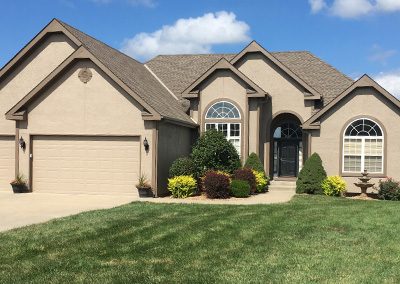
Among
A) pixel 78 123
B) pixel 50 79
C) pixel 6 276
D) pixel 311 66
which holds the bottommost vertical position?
pixel 6 276

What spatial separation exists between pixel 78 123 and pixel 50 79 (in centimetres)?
211

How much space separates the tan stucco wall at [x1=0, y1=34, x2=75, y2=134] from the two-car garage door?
11.6 ft

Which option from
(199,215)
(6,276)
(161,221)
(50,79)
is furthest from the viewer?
(50,79)

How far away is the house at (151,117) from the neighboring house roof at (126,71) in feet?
0.25

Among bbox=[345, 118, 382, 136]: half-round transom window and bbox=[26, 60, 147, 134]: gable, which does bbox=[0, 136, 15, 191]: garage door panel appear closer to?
bbox=[26, 60, 147, 134]: gable

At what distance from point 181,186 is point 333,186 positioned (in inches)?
252

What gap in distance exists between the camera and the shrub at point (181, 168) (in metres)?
19.1

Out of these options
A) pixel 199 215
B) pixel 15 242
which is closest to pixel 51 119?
pixel 199 215

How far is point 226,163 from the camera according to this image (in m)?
20.9

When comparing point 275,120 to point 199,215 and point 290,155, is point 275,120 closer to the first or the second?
point 290,155

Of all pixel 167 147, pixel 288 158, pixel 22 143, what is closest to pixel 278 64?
pixel 288 158

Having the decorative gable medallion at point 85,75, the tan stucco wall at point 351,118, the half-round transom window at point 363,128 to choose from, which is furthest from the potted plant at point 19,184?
the half-round transom window at point 363,128

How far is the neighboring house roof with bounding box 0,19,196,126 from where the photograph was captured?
19.3 metres

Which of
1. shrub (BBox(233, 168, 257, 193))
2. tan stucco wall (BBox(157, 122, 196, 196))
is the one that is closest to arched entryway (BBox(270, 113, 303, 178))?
tan stucco wall (BBox(157, 122, 196, 196))
